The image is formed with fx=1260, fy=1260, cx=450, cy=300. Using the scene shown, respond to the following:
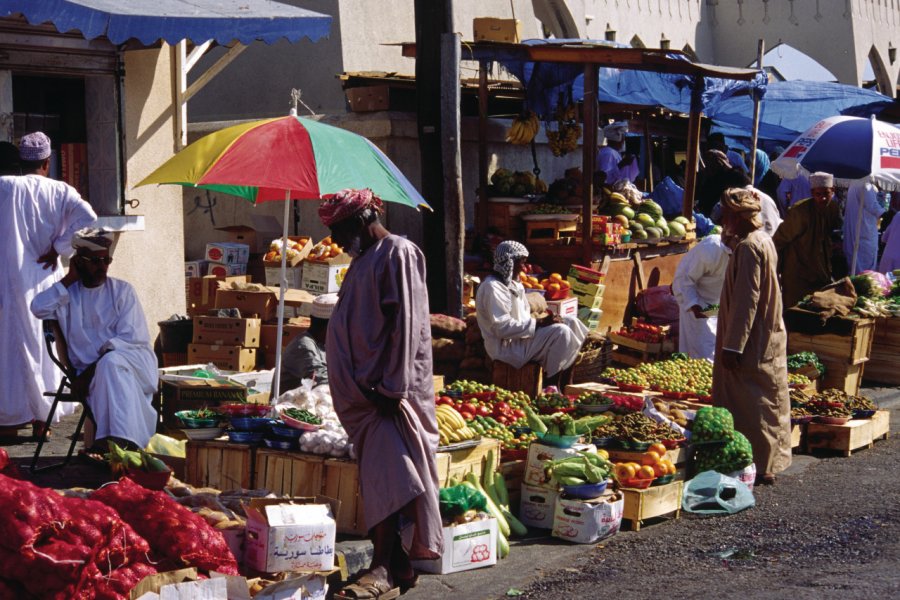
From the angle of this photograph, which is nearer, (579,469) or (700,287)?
(579,469)

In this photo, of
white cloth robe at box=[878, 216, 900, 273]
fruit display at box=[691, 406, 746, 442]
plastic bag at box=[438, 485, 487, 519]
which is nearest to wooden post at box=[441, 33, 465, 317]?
fruit display at box=[691, 406, 746, 442]

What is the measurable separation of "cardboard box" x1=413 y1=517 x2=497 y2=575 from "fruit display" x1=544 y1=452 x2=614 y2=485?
695 millimetres

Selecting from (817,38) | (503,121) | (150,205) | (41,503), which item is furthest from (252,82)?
(817,38)

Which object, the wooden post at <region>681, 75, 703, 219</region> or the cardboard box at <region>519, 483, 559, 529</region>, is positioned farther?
the wooden post at <region>681, 75, 703, 219</region>

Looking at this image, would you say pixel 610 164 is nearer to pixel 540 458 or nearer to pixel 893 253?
pixel 893 253

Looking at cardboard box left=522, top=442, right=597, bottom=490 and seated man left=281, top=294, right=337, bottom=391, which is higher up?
seated man left=281, top=294, right=337, bottom=391

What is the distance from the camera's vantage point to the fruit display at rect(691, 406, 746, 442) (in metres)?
8.38

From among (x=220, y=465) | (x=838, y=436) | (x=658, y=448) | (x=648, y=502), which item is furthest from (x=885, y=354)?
(x=220, y=465)

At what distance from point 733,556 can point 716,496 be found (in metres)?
1.09

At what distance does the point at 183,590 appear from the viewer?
16.7 feet

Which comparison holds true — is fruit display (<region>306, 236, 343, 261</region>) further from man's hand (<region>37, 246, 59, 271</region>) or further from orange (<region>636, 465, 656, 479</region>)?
orange (<region>636, 465, 656, 479</region>)

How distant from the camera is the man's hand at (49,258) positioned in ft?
30.0

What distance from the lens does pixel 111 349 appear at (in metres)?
8.00

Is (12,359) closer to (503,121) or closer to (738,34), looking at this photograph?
(503,121)
